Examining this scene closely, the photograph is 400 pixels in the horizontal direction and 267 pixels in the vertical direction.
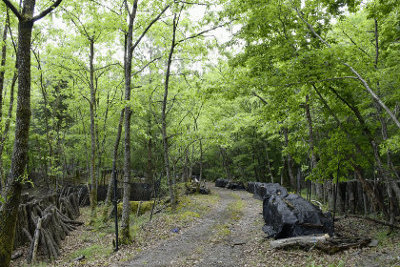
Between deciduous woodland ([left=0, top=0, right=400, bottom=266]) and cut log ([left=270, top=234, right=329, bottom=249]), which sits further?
cut log ([left=270, top=234, right=329, bottom=249])

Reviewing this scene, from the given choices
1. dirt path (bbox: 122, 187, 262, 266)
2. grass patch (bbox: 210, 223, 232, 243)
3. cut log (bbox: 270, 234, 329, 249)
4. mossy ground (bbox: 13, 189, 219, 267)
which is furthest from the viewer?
grass patch (bbox: 210, 223, 232, 243)

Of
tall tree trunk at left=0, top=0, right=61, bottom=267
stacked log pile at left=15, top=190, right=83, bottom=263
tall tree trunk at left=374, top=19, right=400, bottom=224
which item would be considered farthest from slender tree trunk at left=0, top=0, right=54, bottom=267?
tall tree trunk at left=374, top=19, right=400, bottom=224

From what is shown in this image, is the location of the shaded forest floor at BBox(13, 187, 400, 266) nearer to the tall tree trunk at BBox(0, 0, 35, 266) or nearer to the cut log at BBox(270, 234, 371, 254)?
the cut log at BBox(270, 234, 371, 254)

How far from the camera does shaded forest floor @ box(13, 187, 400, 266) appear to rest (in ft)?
18.8

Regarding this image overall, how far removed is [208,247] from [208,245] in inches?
7.3

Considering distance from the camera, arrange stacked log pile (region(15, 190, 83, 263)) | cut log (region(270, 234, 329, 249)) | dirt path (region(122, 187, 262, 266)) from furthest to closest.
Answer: stacked log pile (region(15, 190, 83, 263)), dirt path (region(122, 187, 262, 266)), cut log (region(270, 234, 329, 249))

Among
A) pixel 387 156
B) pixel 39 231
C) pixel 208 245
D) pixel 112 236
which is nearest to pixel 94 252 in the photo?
pixel 112 236

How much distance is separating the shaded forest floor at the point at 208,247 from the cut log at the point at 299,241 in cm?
18

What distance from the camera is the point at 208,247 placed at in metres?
7.51

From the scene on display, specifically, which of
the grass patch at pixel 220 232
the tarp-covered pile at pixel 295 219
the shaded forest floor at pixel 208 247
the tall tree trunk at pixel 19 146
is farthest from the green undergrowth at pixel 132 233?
the tarp-covered pile at pixel 295 219

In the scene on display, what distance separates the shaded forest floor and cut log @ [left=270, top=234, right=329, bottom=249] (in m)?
0.18

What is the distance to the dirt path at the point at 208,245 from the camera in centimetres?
646

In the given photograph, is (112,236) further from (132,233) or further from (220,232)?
(220,232)

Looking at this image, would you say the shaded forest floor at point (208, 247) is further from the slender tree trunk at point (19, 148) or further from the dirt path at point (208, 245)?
the slender tree trunk at point (19, 148)
